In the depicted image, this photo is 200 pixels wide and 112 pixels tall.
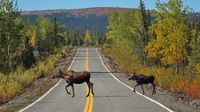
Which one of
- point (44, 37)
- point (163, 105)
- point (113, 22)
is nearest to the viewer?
point (163, 105)

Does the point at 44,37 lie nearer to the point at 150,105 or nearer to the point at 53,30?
the point at 53,30

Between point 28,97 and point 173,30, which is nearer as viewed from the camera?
point 28,97

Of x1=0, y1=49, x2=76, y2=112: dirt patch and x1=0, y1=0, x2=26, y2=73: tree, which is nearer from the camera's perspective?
x1=0, y1=49, x2=76, y2=112: dirt patch

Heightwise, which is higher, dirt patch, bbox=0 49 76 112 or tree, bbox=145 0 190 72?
tree, bbox=145 0 190 72

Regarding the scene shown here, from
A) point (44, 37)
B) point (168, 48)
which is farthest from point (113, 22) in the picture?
point (168, 48)

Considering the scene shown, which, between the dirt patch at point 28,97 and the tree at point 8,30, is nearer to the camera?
the dirt patch at point 28,97

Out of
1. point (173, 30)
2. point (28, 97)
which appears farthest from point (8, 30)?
point (28, 97)

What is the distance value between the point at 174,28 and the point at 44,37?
267ft

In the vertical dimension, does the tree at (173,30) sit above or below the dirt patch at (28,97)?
above

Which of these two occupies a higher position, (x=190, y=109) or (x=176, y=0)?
(x=176, y=0)

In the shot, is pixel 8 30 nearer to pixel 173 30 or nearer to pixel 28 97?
pixel 173 30

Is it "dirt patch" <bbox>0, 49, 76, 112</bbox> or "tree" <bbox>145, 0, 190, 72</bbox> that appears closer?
"dirt patch" <bbox>0, 49, 76, 112</bbox>

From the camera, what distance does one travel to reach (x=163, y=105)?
18234mm

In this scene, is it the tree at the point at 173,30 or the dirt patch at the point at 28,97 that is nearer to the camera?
the dirt patch at the point at 28,97
